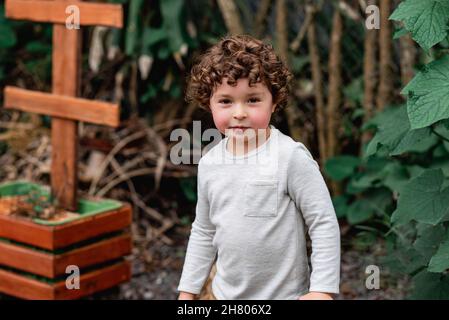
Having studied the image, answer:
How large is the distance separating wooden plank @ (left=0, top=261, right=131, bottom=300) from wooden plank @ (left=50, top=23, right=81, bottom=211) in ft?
0.98

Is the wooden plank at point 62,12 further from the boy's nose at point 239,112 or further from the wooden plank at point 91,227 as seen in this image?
the boy's nose at point 239,112

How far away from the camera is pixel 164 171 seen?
4.48 meters

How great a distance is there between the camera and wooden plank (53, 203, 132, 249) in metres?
3.23

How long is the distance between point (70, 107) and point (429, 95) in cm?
172

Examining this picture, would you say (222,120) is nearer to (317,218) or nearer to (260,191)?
(260,191)

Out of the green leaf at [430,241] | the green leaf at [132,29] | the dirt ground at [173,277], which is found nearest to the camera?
the green leaf at [430,241]

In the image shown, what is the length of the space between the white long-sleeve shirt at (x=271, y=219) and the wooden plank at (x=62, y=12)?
1.31 m

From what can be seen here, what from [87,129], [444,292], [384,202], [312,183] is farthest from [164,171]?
[312,183]

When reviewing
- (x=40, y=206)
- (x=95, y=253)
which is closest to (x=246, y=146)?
(x=95, y=253)

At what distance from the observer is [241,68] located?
201 cm

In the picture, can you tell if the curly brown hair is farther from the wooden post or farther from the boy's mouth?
the wooden post

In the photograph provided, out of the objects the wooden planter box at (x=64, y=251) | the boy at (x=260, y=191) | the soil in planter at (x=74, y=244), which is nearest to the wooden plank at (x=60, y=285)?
the wooden planter box at (x=64, y=251)

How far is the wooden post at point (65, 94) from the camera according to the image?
3.32 meters
